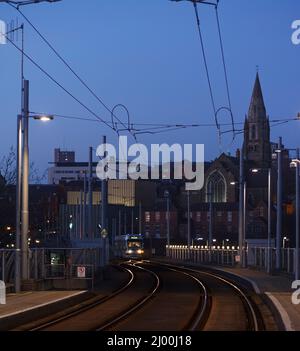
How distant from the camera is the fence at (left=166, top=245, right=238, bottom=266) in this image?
236 ft

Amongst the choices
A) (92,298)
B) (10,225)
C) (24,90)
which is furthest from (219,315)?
(10,225)

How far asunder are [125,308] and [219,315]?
419 centimetres

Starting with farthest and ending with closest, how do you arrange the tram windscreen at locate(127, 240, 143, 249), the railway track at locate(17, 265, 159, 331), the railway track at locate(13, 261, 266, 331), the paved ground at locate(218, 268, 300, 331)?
the tram windscreen at locate(127, 240, 143, 249), the railway track at locate(13, 261, 266, 331), the railway track at locate(17, 265, 159, 331), the paved ground at locate(218, 268, 300, 331)

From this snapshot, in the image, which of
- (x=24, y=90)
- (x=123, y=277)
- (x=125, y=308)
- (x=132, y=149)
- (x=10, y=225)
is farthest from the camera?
(x=10, y=225)

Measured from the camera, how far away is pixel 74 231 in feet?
345

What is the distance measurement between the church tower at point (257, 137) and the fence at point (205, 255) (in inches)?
3494

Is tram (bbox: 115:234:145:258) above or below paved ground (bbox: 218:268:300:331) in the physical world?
above

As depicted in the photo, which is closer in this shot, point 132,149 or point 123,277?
point 123,277

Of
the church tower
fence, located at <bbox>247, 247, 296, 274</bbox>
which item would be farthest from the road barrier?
the church tower

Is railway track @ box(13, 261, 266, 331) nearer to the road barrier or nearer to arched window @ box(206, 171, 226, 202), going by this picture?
the road barrier

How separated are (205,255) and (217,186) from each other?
328 ft

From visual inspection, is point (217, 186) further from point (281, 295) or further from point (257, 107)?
point (281, 295)

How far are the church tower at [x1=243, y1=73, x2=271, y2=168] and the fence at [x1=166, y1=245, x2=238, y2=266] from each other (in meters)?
88.8

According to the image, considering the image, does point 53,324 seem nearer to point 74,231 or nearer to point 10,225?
point 10,225
